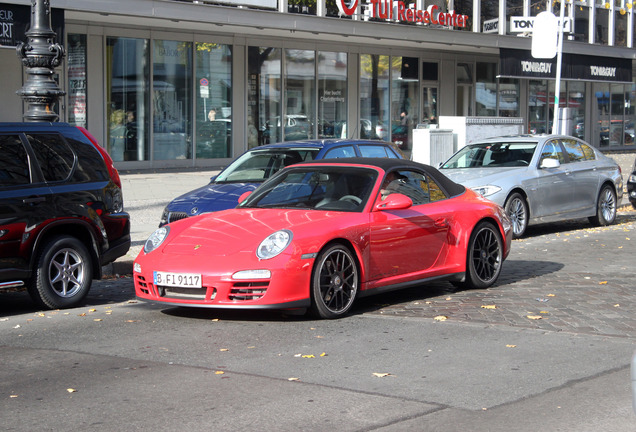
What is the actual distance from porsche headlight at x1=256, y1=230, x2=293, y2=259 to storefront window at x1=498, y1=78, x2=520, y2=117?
98.9ft

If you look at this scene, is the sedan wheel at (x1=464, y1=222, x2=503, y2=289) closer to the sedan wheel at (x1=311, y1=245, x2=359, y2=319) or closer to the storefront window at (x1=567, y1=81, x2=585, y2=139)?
the sedan wheel at (x1=311, y1=245, x2=359, y2=319)

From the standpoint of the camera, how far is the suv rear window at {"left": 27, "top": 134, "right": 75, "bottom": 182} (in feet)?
28.9

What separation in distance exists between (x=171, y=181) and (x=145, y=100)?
12.7ft

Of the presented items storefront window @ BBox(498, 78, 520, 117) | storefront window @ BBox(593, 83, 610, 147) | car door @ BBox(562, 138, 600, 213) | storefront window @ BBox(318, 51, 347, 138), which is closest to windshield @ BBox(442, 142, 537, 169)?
car door @ BBox(562, 138, 600, 213)

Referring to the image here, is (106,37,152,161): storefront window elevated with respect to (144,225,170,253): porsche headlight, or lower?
elevated

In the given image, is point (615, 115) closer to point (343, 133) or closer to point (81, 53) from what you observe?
point (343, 133)

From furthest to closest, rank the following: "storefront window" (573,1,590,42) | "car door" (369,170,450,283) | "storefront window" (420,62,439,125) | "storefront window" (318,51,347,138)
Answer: "storefront window" (573,1,590,42)
"storefront window" (420,62,439,125)
"storefront window" (318,51,347,138)
"car door" (369,170,450,283)

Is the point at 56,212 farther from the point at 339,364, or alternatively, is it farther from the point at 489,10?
the point at 489,10

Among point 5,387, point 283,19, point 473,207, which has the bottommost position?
point 5,387

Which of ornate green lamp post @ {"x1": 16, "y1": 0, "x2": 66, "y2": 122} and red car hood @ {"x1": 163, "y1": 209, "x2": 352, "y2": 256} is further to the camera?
ornate green lamp post @ {"x1": 16, "y1": 0, "x2": 66, "y2": 122}

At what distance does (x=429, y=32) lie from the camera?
2884 centimetres

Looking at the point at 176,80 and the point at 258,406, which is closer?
the point at 258,406

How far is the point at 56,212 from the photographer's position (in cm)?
865

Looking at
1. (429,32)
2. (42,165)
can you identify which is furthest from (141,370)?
(429,32)
